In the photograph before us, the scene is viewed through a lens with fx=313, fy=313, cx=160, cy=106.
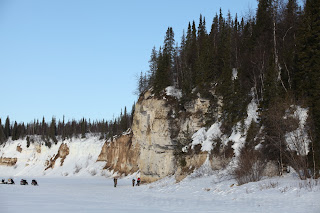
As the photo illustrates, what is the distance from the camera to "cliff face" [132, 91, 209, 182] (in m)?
40.7

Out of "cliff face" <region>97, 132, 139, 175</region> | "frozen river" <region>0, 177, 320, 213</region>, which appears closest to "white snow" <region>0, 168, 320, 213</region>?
"frozen river" <region>0, 177, 320, 213</region>

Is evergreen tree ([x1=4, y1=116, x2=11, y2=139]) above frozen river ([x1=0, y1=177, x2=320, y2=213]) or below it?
above

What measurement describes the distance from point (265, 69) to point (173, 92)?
47.8ft

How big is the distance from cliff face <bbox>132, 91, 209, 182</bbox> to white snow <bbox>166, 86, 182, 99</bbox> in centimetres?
79

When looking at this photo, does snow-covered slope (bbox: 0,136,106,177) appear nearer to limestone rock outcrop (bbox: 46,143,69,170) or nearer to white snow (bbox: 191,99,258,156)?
limestone rock outcrop (bbox: 46,143,69,170)

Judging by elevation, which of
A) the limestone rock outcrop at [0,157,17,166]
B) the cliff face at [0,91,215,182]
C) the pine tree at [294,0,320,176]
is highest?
the pine tree at [294,0,320,176]

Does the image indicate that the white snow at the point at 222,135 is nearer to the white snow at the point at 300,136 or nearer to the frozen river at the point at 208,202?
the white snow at the point at 300,136

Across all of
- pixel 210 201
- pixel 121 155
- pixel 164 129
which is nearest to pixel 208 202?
pixel 210 201

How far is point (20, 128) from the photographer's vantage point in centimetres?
13100

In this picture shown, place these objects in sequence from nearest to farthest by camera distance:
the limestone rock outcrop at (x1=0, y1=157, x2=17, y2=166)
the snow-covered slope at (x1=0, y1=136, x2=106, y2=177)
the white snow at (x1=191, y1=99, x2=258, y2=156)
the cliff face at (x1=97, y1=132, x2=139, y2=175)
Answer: the white snow at (x1=191, y1=99, x2=258, y2=156), the cliff face at (x1=97, y1=132, x2=139, y2=175), the snow-covered slope at (x1=0, y1=136, x2=106, y2=177), the limestone rock outcrop at (x1=0, y1=157, x2=17, y2=166)

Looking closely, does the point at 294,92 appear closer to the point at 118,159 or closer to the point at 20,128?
the point at 118,159

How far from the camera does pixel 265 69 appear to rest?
34.7 meters

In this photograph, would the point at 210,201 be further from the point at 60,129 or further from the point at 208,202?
the point at 60,129

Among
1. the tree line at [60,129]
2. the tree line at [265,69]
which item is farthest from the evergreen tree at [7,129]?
the tree line at [265,69]
